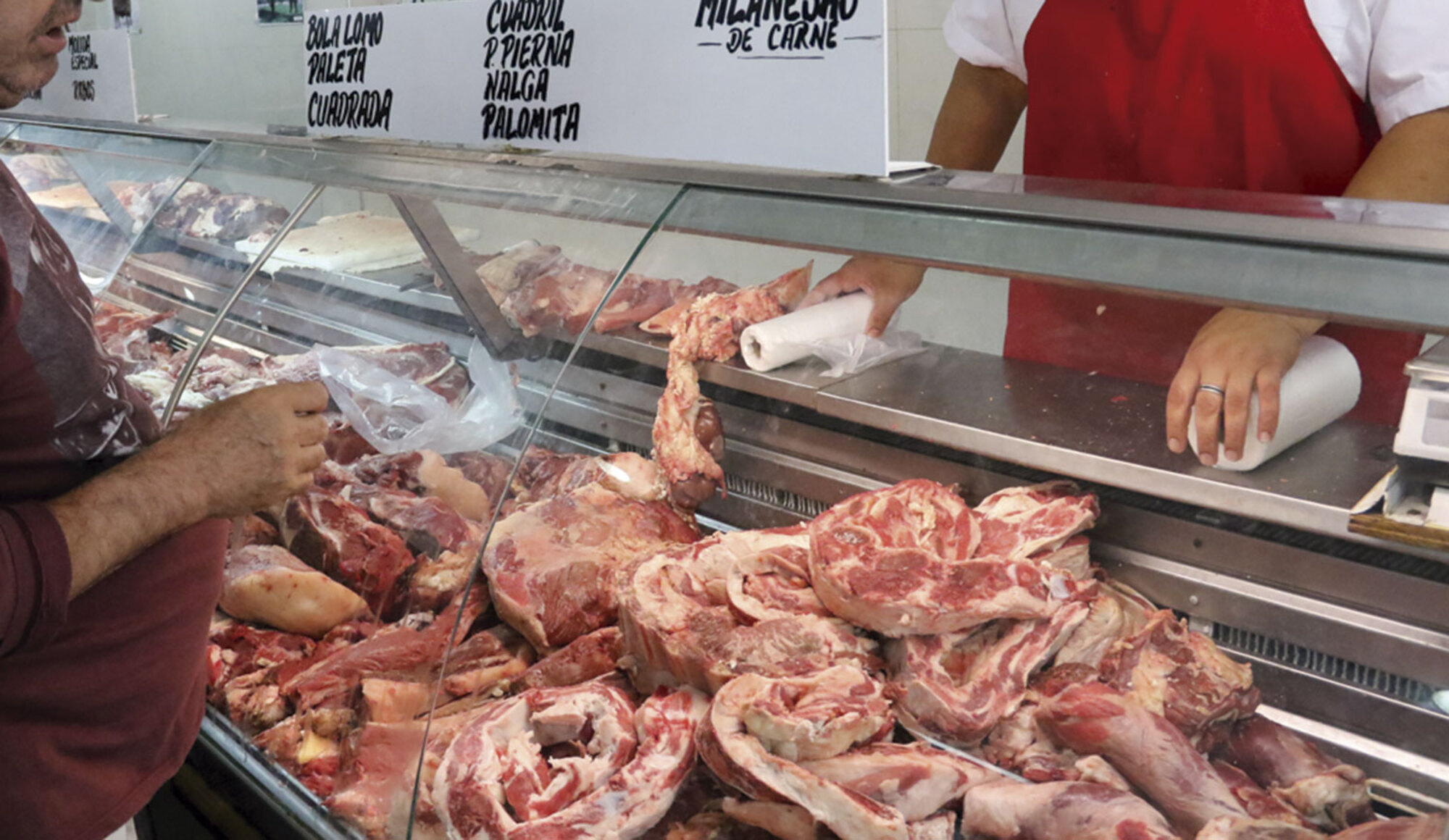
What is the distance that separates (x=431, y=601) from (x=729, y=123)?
1.00 metres

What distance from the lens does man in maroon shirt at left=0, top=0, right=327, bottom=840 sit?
166 centimetres

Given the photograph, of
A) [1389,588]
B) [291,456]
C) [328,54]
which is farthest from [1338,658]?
[328,54]

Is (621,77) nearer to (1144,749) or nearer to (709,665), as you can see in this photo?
(709,665)

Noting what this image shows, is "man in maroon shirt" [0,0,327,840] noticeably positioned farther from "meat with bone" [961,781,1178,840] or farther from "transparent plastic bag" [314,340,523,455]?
"meat with bone" [961,781,1178,840]

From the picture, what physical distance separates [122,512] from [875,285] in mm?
1298

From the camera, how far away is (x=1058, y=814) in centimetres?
144

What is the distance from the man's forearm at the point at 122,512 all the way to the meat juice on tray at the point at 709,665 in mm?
436

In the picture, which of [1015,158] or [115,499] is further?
[1015,158]

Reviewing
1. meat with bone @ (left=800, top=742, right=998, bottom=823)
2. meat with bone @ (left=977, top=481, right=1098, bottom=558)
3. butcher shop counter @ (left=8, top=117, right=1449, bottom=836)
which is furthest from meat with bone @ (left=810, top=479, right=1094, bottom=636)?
meat with bone @ (left=800, top=742, right=998, bottom=823)

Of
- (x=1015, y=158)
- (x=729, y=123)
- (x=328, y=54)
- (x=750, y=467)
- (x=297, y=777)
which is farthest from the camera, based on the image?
(x=1015, y=158)

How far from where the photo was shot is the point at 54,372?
1.77 metres

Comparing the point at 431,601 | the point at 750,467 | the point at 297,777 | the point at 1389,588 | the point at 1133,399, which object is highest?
the point at 1133,399

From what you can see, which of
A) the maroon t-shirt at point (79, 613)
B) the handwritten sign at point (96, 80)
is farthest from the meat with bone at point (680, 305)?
the handwritten sign at point (96, 80)

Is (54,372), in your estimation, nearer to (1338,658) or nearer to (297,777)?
(297,777)
